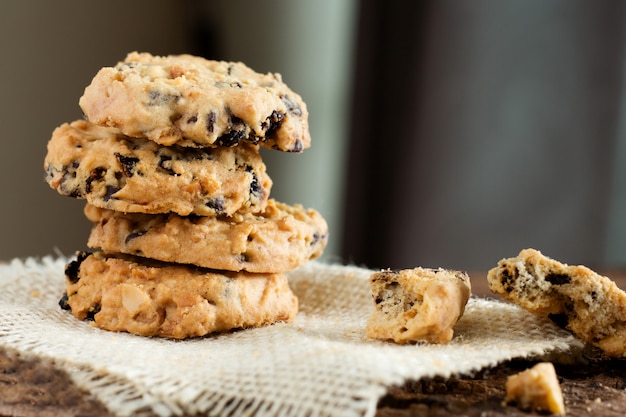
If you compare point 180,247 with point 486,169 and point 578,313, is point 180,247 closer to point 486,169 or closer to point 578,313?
point 578,313

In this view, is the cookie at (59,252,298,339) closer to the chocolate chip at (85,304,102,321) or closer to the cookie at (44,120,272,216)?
the chocolate chip at (85,304,102,321)

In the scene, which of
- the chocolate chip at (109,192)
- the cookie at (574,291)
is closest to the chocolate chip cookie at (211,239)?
the chocolate chip at (109,192)

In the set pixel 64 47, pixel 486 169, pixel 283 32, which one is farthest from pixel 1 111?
pixel 486 169

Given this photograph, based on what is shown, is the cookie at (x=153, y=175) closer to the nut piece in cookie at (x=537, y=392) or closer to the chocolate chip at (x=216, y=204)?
A: the chocolate chip at (x=216, y=204)

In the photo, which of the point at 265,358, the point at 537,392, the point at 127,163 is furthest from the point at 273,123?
the point at 537,392

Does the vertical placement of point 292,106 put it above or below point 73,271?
above

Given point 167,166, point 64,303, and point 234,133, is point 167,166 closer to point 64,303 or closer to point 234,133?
point 234,133
